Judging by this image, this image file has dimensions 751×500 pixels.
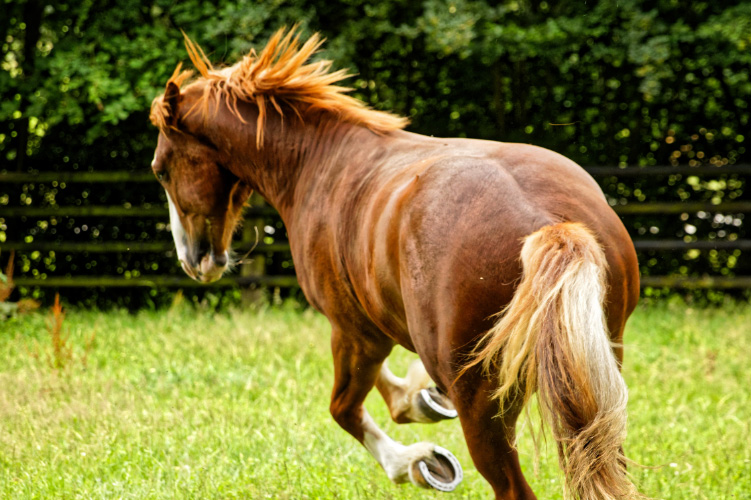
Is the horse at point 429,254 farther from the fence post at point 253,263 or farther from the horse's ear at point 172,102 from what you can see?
the fence post at point 253,263

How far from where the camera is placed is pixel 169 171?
3705 mm

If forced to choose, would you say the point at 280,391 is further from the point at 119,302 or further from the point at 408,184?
the point at 119,302

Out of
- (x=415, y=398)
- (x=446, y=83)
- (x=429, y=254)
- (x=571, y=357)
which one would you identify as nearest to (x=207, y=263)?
(x=415, y=398)

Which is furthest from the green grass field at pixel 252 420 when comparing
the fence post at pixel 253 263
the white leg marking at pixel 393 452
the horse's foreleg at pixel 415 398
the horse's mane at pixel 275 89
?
the horse's mane at pixel 275 89

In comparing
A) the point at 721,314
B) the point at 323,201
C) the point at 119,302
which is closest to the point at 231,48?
the point at 119,302

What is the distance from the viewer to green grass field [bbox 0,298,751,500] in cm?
359

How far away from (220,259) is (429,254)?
5.69ft

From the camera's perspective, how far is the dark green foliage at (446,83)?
24.9ft

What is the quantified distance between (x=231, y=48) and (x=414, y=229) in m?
5.77

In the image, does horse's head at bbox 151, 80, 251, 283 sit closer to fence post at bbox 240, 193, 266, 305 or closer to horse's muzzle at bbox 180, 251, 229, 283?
horse's muzzle at bbox 180, 251, 229, 283

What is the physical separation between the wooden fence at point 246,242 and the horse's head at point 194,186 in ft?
15.2

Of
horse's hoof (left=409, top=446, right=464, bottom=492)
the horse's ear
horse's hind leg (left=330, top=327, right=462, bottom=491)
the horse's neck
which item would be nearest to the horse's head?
the horse's ear

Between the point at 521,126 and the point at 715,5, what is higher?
the point at 715,5

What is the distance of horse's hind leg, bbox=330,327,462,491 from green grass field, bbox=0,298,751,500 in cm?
18
